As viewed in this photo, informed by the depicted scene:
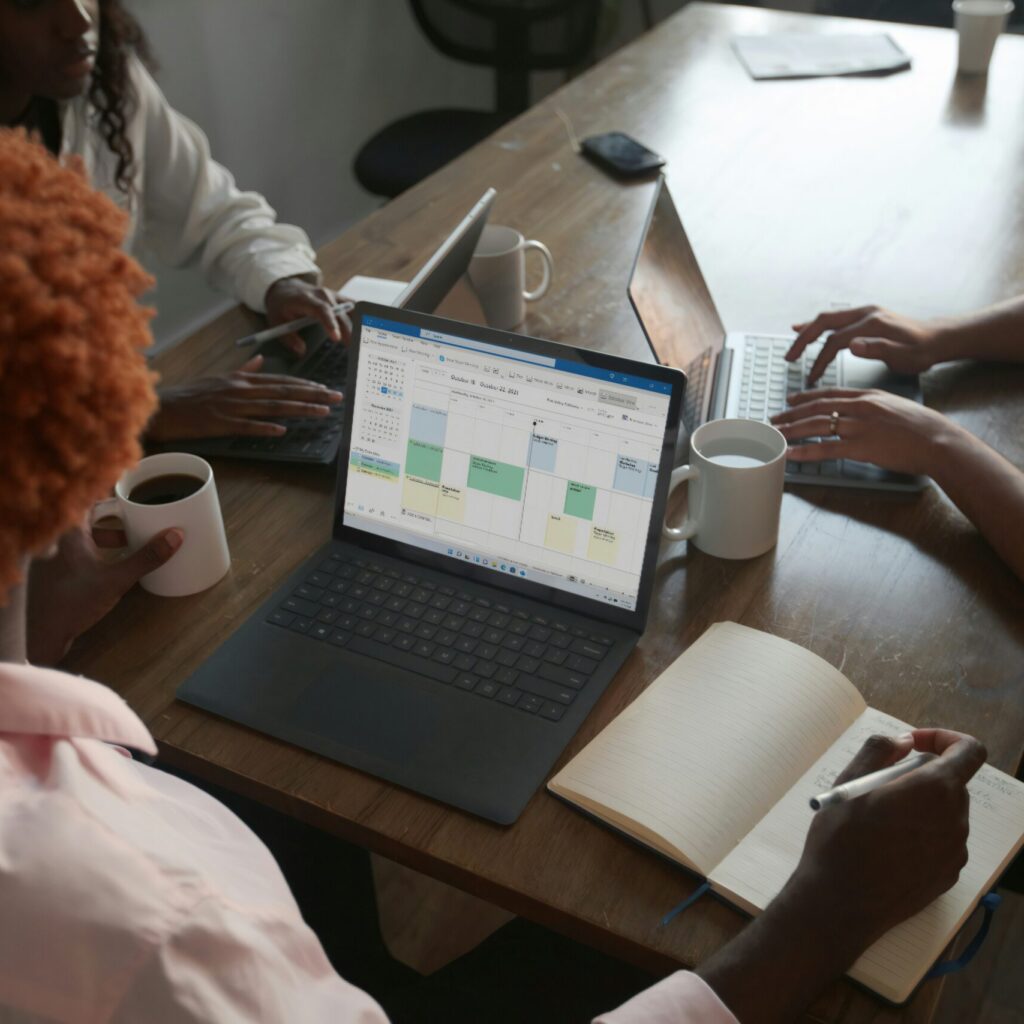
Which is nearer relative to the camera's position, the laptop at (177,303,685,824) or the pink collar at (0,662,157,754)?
the pink collar at (0,662,157,754)

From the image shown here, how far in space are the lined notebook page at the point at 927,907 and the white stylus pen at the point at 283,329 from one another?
884mm

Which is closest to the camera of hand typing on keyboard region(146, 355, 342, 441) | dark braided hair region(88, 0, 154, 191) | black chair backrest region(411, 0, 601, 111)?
hand typing on keyboard region(146, 355, 342, 441)

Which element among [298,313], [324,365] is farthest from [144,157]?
[324,365]

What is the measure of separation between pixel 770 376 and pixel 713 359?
0.27 feet

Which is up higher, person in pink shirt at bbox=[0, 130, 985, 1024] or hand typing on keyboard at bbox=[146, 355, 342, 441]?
person in pink shirt at bbox=[0, 130, 985, 1024]

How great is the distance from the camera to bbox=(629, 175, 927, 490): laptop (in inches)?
45.4

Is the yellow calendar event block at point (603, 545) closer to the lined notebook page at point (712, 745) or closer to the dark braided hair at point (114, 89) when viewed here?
the lined notebook page at point (712, 745)

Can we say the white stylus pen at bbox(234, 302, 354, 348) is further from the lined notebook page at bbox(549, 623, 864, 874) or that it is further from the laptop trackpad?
the lined notebook page at bbox(549, 623, 864, 874)

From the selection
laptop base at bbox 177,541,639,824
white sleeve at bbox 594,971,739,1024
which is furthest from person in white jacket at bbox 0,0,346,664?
white sleeve at bbox 594,971,739,1024

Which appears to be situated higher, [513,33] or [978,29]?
[978,29]

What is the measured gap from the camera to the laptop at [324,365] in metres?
1.16

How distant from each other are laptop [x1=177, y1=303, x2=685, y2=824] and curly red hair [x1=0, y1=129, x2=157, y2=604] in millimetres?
405

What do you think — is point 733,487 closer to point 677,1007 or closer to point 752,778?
point 752,778

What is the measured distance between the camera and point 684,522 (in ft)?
3.64
